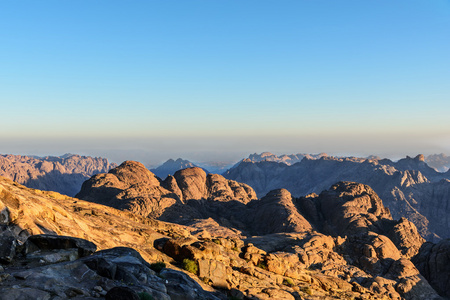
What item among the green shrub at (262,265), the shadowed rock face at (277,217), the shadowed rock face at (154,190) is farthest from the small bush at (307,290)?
the shadowed rock face at (154,190)

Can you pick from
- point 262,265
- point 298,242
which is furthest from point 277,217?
point 262,265

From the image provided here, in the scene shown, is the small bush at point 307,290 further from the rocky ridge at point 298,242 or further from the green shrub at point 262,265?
the green shrub at point 262,265

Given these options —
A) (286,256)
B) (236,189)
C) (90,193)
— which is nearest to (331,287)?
(286,256)

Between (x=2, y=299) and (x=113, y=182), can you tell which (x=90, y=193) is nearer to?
(x=113, y=182)

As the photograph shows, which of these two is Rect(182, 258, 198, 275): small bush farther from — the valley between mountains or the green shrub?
the green shrub

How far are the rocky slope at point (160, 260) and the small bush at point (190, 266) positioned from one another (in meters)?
0.07

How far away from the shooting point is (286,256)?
53.5 m

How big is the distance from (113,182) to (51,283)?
113716 mm

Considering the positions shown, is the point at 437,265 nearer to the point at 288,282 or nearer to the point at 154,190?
the point at 288,282

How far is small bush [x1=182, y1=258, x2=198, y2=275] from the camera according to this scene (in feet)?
85.0

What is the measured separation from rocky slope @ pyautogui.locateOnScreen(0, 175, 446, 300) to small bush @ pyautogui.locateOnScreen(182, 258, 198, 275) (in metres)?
0.07

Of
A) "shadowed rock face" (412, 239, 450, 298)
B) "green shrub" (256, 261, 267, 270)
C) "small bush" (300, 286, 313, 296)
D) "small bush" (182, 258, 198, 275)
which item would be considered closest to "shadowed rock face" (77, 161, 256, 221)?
"shadowed rock face" (412, 239, 450, 298)

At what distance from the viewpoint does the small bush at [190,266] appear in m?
25.9

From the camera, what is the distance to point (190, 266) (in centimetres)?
2603
